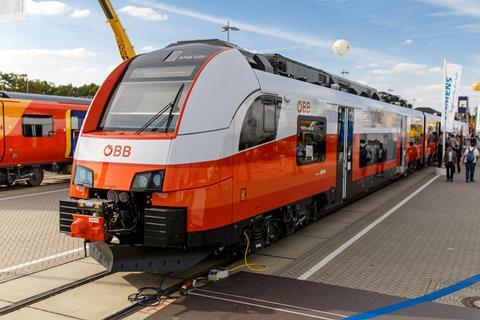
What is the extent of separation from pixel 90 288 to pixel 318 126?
5.34 meters

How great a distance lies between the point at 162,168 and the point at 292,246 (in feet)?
11.8

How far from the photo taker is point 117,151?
19.4ft

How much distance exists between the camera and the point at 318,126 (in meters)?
9.27

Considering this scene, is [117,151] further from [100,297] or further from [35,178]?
[35,178]

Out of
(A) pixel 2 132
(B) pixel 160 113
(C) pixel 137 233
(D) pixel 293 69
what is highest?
(D) pixel 293 69

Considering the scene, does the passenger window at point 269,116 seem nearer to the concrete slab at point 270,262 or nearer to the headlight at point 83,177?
the concrete slab at point 270,262

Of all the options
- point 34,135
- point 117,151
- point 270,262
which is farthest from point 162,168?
point 34,135

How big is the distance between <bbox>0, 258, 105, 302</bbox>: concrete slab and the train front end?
2.55 ft

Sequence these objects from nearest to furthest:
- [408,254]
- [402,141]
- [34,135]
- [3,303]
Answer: [3,303]
[408,254]
[34,135]
[402,141]

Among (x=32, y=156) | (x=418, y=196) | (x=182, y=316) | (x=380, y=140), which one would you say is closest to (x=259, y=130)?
(x=182, y=316)

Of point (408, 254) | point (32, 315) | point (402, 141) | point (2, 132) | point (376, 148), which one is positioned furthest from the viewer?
point (402, 141)

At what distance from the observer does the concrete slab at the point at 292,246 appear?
25.5 ft

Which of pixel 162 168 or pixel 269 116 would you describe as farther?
pixel 269 116

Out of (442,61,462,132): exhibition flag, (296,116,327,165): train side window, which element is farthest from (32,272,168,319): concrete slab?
(442,61,462,132): exhibition flag
